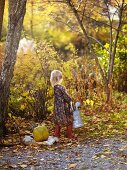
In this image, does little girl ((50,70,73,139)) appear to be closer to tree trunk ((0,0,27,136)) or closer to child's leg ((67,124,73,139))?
child's leg ((67,124,73,139))

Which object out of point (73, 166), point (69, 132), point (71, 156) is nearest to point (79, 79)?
point (69, 132)

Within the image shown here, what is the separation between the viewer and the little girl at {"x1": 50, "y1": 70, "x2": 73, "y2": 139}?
8391 millimetres

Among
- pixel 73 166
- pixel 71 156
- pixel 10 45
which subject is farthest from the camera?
pixel 10 45

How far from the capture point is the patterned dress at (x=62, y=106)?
8.39 metres

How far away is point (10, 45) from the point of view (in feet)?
28.1

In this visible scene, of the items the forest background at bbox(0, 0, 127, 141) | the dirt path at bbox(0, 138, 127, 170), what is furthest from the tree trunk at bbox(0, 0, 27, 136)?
the dirt path at bbox(0, 138, 127, 170)

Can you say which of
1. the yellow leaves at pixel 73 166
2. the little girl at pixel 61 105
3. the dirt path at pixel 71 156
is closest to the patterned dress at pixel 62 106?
the little girl at pixel 61 105

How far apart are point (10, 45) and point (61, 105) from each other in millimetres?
1548

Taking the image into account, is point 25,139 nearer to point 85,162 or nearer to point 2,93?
point 2,93

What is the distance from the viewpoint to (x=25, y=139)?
8273 millimetres

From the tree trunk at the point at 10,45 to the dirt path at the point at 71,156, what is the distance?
1.14 metres

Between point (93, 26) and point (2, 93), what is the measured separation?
25.6 feet

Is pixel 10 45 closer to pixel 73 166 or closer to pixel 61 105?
pixel 61 105

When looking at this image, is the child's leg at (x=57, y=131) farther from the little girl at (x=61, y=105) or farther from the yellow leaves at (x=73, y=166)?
the yellow leaves at (x=73, y=166)
